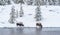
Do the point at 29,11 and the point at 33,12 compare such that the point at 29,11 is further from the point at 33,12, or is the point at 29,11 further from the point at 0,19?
the point at 0,19

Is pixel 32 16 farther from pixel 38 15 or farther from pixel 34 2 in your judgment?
pixel 34 2

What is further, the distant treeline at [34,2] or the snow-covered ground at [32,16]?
the distant treeline at [34,2]

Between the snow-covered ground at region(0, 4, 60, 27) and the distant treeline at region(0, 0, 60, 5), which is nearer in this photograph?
the snow-covered ground at region(0, 4, 60, 27)

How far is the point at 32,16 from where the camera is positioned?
361cm

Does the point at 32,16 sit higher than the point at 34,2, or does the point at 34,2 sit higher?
the point at 34,2

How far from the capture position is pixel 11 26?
11.1ft

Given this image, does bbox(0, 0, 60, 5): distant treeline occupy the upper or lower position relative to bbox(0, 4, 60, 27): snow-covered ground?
upper

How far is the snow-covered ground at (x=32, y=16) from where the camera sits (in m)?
3.47

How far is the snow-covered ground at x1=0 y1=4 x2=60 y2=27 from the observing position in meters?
3.47

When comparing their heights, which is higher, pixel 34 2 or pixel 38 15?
pixel 34 2

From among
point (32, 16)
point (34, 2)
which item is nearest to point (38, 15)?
point (32, 16)

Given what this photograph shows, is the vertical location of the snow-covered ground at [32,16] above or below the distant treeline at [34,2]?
below

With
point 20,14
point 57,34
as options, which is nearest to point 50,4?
point 20,14

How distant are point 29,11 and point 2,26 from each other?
64cm
